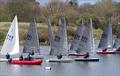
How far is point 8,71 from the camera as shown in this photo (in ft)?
274

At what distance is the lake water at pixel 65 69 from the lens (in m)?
80.9

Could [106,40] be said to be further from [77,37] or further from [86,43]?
[86,43]

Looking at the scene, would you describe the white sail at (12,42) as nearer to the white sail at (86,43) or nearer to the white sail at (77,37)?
the white sail at (86,43)

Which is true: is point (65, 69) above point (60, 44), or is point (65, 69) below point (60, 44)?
below

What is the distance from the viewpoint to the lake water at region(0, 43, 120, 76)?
80938 millimetres

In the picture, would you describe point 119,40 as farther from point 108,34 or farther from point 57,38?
point 57,38

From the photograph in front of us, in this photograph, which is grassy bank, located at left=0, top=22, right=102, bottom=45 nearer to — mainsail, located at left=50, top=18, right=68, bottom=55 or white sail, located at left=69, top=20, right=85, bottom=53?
white sail, located at left=69, top=20, right=85, bottom=53

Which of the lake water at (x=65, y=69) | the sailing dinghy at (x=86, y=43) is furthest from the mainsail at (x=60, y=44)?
the sailing dinghy at (x=86, y=43)

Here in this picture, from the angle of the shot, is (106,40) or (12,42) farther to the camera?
(106,40)

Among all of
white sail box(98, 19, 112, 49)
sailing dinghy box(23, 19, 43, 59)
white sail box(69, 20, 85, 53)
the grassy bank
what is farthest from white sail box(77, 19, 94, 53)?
the grassy bank

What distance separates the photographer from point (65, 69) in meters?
86.3

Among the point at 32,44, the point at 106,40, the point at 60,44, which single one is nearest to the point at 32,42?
the point at 32,44

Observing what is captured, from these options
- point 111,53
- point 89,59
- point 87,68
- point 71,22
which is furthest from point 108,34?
point 71,22

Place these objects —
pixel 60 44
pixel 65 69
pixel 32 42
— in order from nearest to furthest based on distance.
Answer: pixel 65 69 < pixel 32 42 < pixel 60 44
